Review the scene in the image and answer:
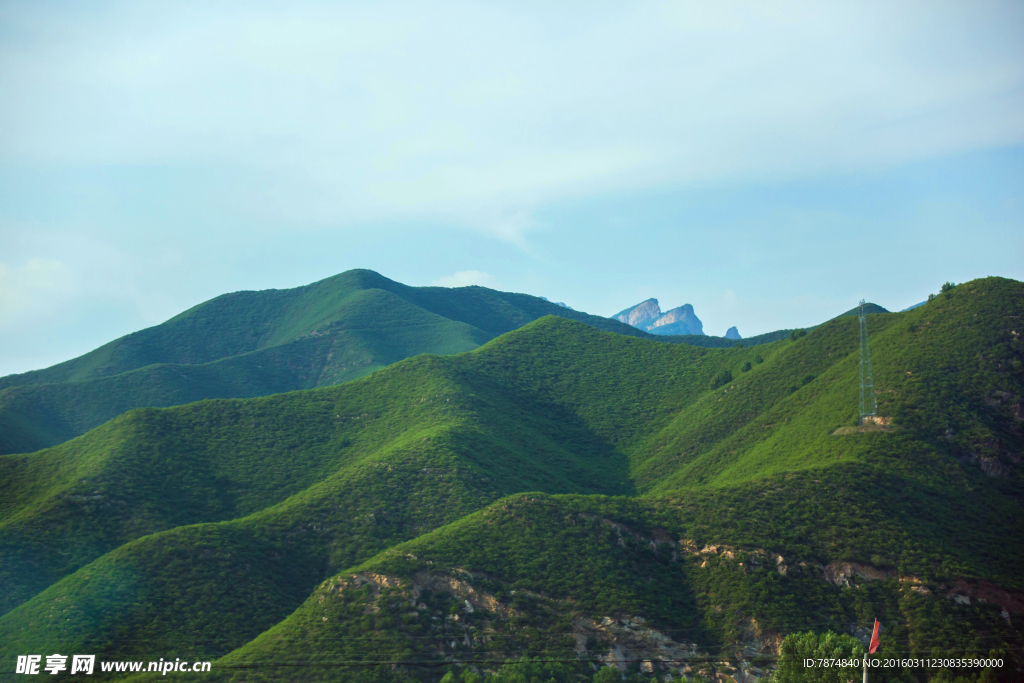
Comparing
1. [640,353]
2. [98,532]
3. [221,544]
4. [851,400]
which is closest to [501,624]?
[221,544]

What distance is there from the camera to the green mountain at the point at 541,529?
58875 millimetres

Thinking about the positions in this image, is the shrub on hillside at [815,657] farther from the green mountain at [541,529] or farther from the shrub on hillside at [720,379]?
the shrub on hillside at [720,379]

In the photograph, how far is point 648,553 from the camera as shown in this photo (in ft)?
230

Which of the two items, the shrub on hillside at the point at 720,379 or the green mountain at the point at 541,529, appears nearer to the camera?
the green mountain at the point at 541,529

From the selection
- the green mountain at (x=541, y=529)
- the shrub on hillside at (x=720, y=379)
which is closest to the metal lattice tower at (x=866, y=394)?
the green mountain at (x=541, y=529)

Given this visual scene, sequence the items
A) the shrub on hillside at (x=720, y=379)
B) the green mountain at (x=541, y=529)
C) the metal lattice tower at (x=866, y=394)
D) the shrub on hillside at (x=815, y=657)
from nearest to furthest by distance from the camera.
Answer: the shrub on hillside at (x=815, y=657), the green mountain at (x=541, y=529), the metal lattice tower at (x=866, y=394), the shrub on hillside at (x=720, y=379)

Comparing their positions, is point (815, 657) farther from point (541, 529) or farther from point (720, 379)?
point (720, 379)

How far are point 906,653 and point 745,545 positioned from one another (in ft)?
50.5

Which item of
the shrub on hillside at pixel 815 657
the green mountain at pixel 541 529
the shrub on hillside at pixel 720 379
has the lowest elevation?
the shrub on hillside at pixel 815 657

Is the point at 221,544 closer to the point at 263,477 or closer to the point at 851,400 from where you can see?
the point at 263,477

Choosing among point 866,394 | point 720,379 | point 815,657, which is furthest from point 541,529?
point 720,379

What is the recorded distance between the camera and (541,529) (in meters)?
70.5

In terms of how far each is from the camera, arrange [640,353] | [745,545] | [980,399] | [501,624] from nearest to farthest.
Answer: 1. [501,624]
2. [745,545]
3. [980,399]
4. [640,353]

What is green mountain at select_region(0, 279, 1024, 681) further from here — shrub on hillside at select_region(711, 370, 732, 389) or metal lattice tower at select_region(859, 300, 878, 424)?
shrub on hillside at select_region(711, 370, 732, 389)
